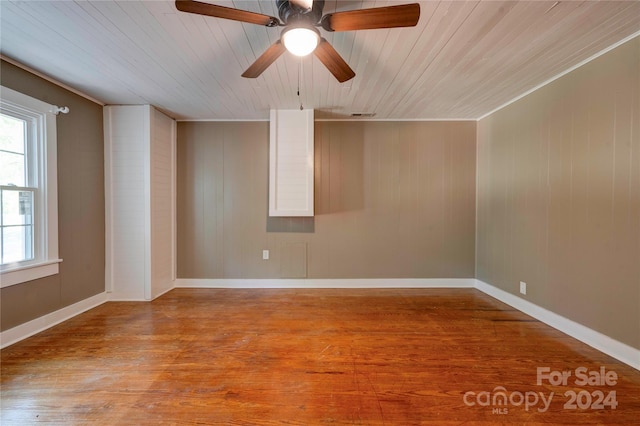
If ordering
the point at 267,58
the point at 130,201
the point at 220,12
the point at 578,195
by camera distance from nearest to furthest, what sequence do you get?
the point at 220,12 → the point at 267,58 → the point at 578,195 → the point at 130,201

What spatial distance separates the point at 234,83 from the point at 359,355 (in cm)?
276

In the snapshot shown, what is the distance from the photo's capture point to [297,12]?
137 centimetres

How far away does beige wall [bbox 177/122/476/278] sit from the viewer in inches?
139

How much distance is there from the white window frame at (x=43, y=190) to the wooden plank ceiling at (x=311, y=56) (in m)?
0.38

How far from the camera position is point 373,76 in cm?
232

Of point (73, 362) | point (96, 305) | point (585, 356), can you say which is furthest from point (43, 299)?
point (585, 356)

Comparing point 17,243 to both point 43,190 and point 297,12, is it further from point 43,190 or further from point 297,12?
point 297,12

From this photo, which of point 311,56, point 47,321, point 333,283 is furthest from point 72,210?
point 333,283

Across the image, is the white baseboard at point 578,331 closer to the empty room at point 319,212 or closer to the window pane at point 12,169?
the empty room at point 319,212

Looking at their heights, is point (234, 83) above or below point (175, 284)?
above

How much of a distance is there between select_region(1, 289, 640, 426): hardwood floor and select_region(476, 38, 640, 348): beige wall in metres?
0.44

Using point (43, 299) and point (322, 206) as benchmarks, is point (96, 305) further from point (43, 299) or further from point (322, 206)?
point (322, 206)

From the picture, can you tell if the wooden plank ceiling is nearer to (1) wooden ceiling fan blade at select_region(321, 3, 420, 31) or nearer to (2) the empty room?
(2) the empty room

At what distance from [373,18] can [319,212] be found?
8.25ft
